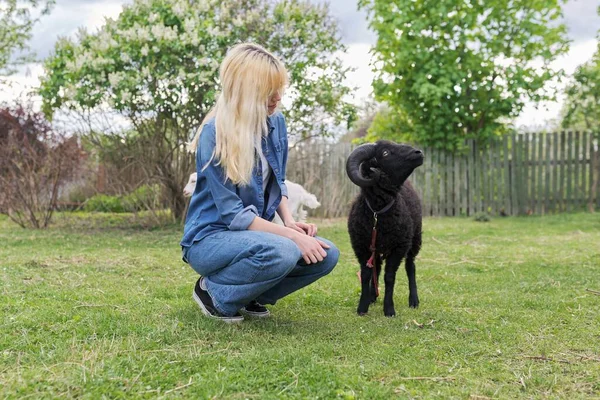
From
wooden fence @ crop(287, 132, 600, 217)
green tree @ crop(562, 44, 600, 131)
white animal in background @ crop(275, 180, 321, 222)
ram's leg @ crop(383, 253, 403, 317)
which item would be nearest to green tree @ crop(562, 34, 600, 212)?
green tree @ crop(562, 44, 600, 131)

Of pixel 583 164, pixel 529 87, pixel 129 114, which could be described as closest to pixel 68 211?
pixel 129 114

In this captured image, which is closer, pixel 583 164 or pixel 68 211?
pixel 68 211

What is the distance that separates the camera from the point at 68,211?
1187cm

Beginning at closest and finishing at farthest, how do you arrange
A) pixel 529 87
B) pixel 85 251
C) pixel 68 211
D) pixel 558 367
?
1. pixel 558 367
2. pixel 85 251
3. pixel 68 211
4. pixel 529 87

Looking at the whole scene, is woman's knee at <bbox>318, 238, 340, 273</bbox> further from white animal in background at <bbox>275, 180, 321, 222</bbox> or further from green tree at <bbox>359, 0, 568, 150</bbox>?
green tree at <bbox>359, 0, 568, 150</bbox>

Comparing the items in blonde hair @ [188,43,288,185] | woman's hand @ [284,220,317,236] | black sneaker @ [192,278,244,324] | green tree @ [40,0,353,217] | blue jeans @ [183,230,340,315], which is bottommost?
black sneaker @ [192,278,244,324]

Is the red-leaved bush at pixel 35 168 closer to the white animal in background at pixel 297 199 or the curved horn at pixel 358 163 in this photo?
the white animal in background at pixel 297 199

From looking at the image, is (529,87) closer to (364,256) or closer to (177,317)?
(364,256)

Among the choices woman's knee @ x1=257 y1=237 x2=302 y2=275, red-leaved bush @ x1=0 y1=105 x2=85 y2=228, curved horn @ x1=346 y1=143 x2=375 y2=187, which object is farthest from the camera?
red-leaved bush @ x1=0 y1=105 x2=85 y2=228

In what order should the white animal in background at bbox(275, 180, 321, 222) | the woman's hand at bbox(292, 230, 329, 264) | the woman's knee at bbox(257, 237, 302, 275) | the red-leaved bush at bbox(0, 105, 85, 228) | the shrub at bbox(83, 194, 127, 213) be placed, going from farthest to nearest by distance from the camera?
the shrub at bbox(83, 194, 127, 213)
the red-leaved bush at bbox(0, 105, 85, 228)
the white animal in background at bbox(275, 180, 321, 222)
the woman's hand at bbox(292, 230, 329, 264)
the woman's knee at bbox(257, 237, 302, 275)

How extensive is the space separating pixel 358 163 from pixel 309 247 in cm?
98

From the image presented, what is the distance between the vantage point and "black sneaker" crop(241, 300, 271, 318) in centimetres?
397

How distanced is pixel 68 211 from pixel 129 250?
16.8 feet

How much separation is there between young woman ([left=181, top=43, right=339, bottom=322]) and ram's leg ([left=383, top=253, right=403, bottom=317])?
27.5 inches
